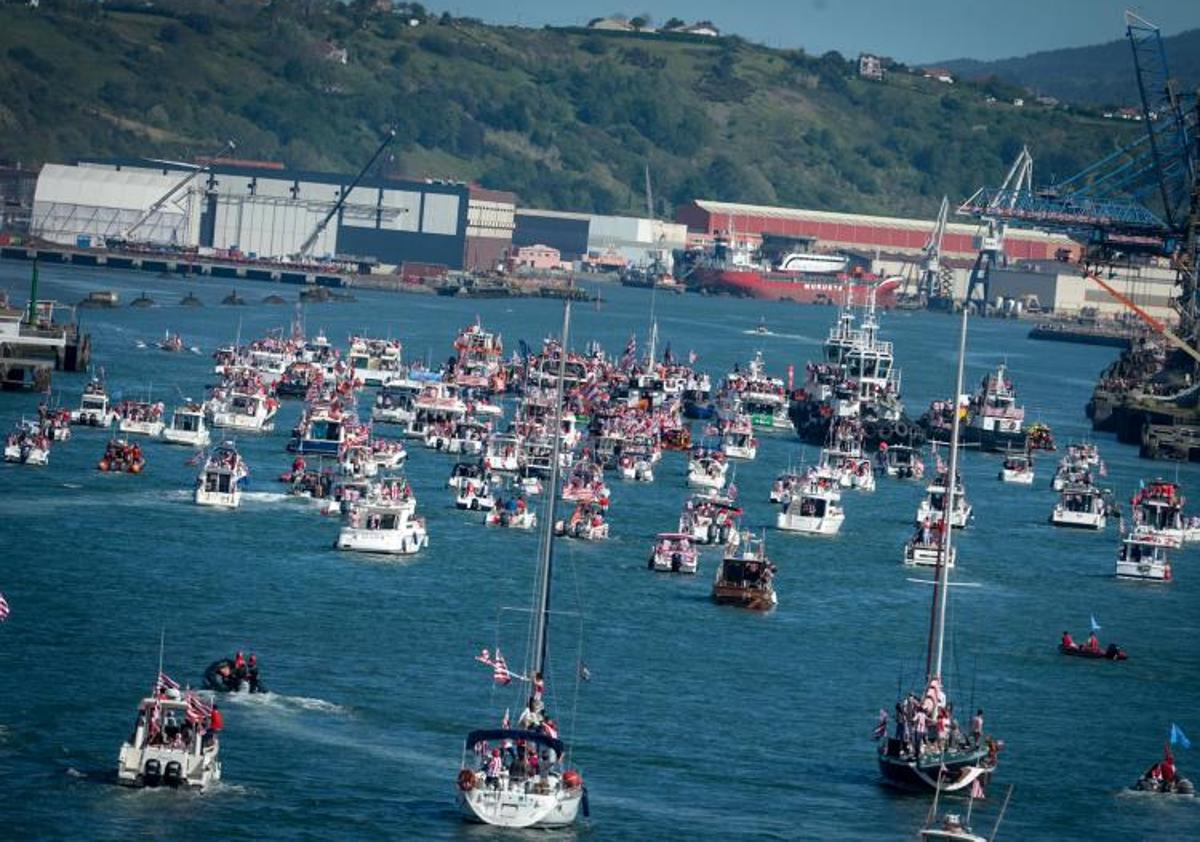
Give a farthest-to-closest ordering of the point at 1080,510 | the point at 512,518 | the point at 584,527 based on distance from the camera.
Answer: the point at 1080,510 < the point at 512,518 < the point at 584,527

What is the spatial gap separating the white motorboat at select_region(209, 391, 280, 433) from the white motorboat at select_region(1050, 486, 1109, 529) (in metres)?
25.9

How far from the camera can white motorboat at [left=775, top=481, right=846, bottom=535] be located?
7694 cm

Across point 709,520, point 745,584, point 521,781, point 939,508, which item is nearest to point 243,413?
point 939,508

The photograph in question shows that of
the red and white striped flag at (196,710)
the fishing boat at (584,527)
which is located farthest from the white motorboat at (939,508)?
the red and white striped flag at (196,710)

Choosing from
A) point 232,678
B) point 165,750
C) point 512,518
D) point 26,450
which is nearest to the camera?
point 165,750

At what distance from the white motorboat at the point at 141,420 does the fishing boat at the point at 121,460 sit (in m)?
8.39

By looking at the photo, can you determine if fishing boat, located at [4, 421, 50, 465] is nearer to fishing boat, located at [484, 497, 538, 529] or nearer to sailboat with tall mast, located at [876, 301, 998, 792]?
fishing boat, located at [484, 497, 538, 529]

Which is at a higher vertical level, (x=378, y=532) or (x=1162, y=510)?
(x=1162, y=510)

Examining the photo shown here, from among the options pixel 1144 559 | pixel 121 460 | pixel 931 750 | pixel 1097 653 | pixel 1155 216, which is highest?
pixel 1155 216

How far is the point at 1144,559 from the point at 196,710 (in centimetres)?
3752

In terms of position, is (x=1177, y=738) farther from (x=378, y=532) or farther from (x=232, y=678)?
(x=378, y=532)

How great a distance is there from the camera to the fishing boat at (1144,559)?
73.3m

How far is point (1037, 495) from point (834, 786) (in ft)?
166

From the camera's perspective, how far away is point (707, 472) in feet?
283
